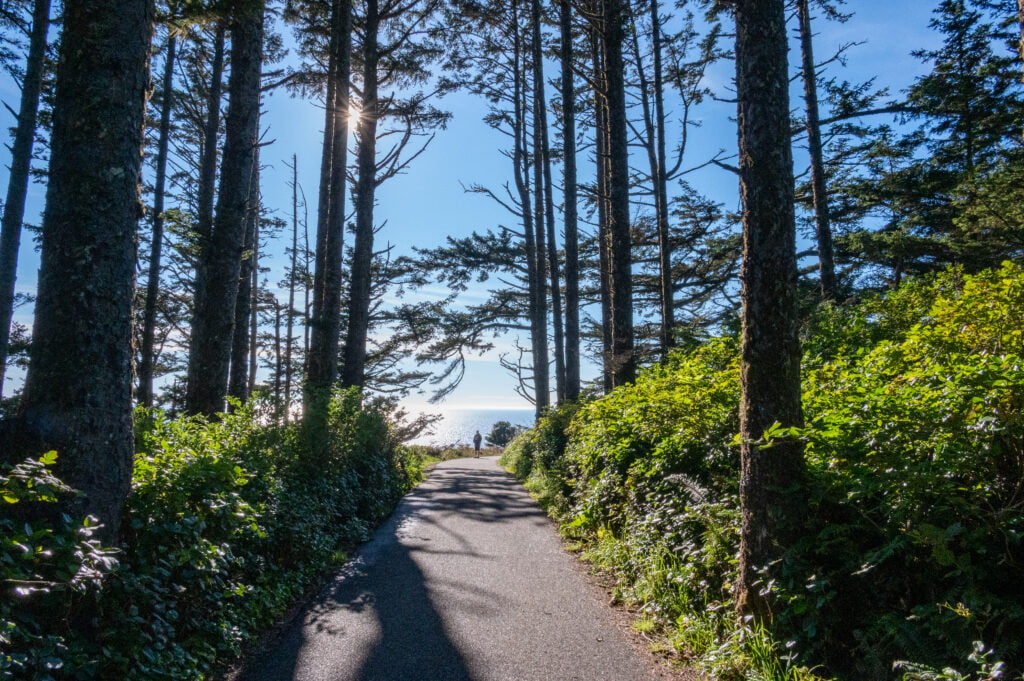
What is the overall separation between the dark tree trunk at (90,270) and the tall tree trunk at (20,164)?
10.9 metres

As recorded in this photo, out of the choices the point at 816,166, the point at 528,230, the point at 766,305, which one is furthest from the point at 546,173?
the point at 766,305

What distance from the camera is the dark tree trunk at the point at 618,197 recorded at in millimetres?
10594

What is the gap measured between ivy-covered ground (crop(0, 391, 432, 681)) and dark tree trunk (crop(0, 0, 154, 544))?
236 mm

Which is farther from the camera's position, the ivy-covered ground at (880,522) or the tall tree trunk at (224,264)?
the tall tree trunk at (224,264)

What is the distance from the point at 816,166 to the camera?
14.2 meters

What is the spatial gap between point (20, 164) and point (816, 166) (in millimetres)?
19826

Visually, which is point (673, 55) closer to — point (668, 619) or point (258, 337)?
point (668, 619)

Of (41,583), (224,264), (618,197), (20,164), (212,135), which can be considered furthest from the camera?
(212,135)

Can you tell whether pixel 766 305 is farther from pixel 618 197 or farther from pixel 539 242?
pixel 539 242

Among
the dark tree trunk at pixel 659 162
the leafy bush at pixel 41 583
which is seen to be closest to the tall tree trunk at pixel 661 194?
the dark tree trunk at pixel 659 162

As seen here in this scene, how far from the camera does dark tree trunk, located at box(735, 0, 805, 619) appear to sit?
358cm

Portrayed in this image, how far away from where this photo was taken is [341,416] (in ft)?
30.4

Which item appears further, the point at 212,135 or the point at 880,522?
the point at 212,135

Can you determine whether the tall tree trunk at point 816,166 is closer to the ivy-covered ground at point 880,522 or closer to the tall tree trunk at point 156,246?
the ivy-covered ground at point 880,522
